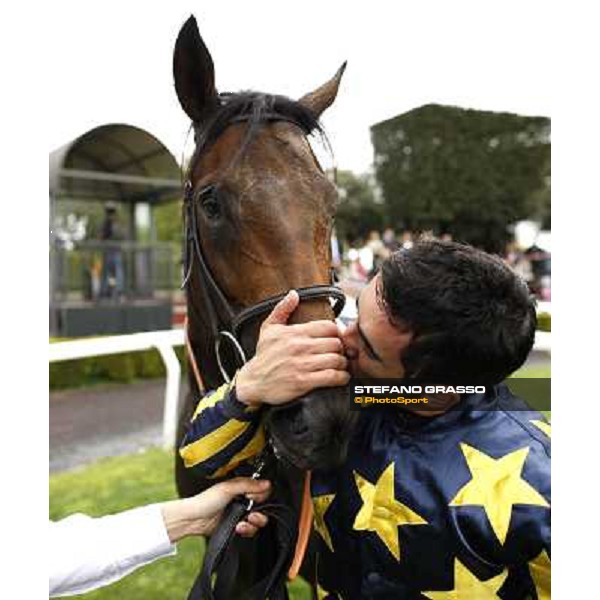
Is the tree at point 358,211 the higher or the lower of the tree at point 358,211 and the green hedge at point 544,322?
the higher

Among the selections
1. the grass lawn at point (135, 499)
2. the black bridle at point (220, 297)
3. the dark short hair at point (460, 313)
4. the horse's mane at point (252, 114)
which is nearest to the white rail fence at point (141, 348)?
the grass lawn at point (135, 499)

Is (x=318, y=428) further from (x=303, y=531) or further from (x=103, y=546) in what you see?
(x=103, y=546)

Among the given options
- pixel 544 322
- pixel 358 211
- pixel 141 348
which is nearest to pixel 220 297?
pixel 544 322

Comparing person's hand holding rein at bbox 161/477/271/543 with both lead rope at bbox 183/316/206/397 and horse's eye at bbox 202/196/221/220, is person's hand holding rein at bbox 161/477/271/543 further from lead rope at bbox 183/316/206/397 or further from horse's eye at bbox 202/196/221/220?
horse's eye at bbox 202/196/221/220

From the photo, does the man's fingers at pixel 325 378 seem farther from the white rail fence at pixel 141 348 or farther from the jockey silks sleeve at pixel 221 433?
the white rail fence at pixel 141 348

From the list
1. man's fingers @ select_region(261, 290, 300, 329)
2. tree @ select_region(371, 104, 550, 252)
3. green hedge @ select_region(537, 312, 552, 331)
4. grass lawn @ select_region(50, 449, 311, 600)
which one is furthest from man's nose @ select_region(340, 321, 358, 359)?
tree @ select_region(371, 104, 550, 252)

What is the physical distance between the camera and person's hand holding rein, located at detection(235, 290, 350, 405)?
100 centimetres

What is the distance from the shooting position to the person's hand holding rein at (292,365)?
1005 millimetres

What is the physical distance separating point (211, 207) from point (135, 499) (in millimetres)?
2367

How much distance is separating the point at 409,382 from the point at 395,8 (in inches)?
30.9

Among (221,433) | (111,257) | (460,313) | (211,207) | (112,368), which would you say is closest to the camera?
(460,313)

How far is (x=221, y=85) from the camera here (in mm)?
1592

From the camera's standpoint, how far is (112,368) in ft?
14.9
